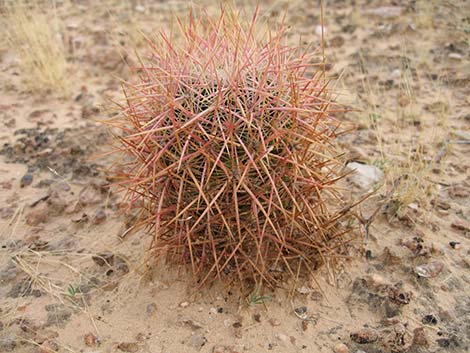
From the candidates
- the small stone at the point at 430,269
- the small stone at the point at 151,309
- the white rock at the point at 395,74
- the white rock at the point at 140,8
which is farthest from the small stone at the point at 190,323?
the white rock at the point at 140,8

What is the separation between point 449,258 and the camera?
243 centimetres

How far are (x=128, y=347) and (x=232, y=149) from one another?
0.98 m

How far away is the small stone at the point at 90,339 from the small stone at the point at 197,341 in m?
0.40

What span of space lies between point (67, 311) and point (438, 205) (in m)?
1.97

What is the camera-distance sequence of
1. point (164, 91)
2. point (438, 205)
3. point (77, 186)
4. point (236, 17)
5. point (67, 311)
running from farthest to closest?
point (77, 186) → point (438, 205) → point (67, 311) → point (236, 17) → point (164, 91)

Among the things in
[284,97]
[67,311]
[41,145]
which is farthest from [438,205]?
[41,145]

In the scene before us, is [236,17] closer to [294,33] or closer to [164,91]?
[164,91]

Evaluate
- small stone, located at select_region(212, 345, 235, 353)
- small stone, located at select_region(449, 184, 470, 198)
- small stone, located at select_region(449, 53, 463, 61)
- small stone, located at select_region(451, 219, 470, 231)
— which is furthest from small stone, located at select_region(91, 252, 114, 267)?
small stone, located at select_region(449, 53, 463, 61)

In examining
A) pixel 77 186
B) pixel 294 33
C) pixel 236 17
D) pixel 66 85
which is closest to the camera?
pixel 236 17

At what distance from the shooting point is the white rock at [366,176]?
2.90 m

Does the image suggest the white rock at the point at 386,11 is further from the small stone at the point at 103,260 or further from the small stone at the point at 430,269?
the small stone at the point at 103,260

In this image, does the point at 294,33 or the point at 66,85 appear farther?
the point at 294,33

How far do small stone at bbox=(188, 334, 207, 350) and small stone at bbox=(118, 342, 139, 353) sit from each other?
223 millimetres

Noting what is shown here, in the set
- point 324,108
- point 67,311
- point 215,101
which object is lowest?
point 67,311
